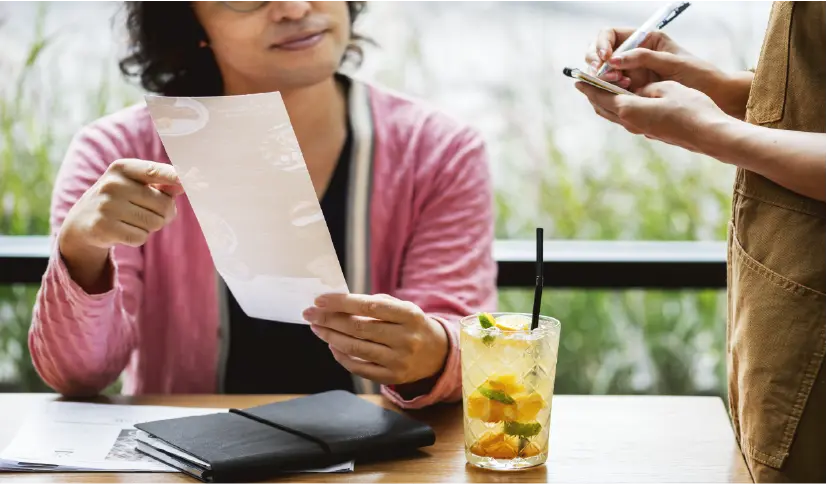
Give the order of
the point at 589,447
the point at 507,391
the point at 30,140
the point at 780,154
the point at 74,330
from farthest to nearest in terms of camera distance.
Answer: the point at 30,140
the point at 74,330
the point at 589,447
the point at 507,391
the point at 780,154

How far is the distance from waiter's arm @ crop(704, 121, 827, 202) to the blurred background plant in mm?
1188

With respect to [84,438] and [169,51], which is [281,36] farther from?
[84,438]

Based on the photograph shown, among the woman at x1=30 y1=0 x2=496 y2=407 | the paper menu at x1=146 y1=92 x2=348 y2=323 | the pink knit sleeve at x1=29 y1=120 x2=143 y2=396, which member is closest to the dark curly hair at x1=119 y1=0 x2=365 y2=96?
the woman at x1=30 y1=0 x2=496 y2=407

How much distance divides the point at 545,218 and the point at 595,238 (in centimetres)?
12

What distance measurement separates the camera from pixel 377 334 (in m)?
1.23

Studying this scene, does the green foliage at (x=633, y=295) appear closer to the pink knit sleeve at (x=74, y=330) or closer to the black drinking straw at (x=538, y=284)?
the pink knit sleeve at (x=74, y=330)

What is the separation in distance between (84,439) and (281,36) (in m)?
0.69

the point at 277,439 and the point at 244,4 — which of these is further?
the point at 244,4

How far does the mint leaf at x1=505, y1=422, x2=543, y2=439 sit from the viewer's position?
1054 mm

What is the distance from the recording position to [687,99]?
1.02 meters

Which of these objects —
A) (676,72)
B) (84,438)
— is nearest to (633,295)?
(676,72)

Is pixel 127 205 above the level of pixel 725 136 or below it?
below

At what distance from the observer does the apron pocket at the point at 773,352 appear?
3.14 feet

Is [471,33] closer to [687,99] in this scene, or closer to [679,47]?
[679,47]
